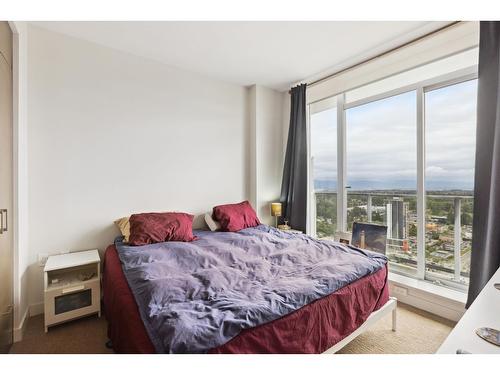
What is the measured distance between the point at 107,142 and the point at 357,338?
2856mm

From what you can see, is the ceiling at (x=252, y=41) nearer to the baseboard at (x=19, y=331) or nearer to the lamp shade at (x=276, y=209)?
the lamp shade at (x=276, y=209)

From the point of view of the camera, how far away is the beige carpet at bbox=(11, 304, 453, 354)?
5.49 ft

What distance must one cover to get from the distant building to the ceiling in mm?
1692

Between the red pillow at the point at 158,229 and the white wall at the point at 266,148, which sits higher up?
the white wall at the point at 266,148

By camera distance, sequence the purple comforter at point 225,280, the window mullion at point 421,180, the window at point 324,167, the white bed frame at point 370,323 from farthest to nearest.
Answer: the window at point 324,167 < the window mullion at point 421,180 < the white bed frame at point 370,323 < the purple comforter at point 225,280

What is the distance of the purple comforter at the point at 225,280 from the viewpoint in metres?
0.98

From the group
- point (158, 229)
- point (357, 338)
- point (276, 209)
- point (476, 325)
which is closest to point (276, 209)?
point (276, 209)

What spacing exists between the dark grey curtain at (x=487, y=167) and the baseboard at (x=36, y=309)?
367cm

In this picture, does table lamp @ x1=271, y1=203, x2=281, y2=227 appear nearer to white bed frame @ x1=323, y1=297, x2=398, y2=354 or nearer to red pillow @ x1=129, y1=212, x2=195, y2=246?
red pillow @ x1=129, y1=212, x2=195, y2=246

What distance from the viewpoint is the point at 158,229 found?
2.32m

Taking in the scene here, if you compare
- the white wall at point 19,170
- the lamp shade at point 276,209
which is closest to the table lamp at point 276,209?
the lamp shade at point 276,209
